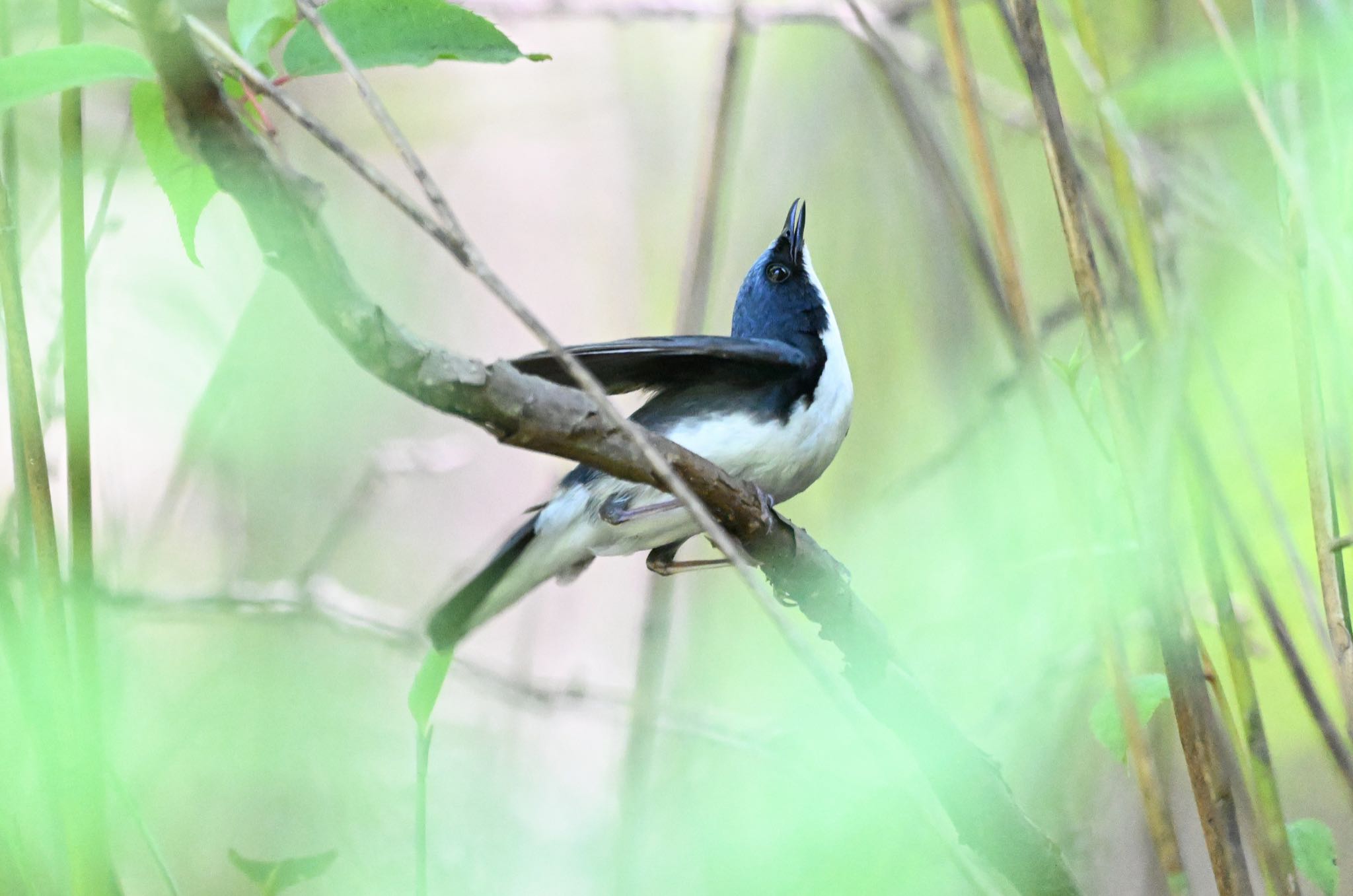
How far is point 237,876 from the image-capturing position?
2.14 metres

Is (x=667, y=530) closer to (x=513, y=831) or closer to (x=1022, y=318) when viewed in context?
(x=1022, y=318)

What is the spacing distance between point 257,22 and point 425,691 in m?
0.47

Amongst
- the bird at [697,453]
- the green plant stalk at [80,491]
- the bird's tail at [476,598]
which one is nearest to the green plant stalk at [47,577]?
the green plant stalk at [80,491]

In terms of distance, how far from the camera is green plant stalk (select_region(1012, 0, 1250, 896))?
26.5 inches

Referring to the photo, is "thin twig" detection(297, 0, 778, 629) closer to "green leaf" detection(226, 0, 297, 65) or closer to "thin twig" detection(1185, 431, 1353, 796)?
"green leaf" detection(226, 0, 297, 65)

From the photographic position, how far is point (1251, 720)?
77 cm

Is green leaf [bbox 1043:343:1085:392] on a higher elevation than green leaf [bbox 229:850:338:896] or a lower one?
higher

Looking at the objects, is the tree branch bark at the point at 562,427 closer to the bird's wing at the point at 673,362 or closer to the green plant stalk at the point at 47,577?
the bird's wing at the point at 673,362

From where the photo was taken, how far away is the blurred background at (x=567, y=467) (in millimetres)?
1180

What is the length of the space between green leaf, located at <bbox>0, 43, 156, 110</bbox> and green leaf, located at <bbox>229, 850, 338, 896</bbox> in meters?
0.49

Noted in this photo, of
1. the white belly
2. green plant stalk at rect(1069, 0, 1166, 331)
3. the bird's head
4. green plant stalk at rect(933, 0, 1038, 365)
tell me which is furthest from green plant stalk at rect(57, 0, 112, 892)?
the bird's head

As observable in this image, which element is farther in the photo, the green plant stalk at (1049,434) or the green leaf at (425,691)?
the green leaf at (425,691)

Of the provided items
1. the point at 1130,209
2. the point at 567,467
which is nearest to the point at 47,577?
the point at 1130,209

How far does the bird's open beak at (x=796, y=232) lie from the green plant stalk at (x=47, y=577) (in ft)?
4.35
